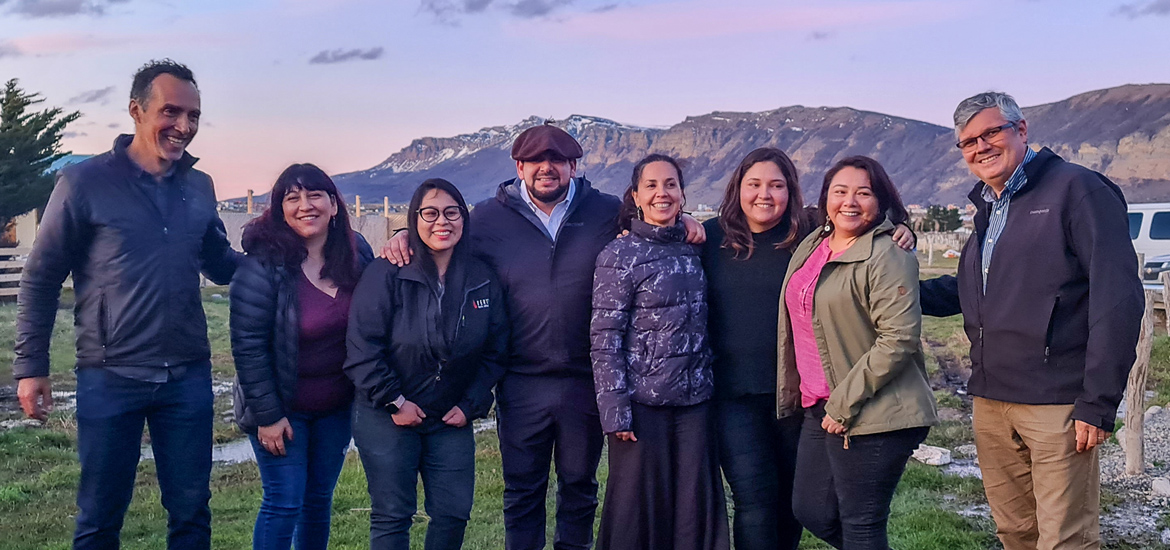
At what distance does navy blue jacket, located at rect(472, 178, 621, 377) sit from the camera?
12.6 feet

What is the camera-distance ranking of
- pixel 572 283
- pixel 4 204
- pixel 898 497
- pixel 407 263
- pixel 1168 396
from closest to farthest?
pixel 407 263 → pixel 572 283 → pixel 898 497 → pixel 1168 396 → pixel 4 204

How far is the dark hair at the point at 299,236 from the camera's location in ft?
11.7

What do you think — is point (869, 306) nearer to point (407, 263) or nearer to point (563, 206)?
point (563, 206)

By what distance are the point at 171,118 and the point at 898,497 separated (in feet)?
16.6

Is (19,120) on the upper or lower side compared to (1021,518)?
upper

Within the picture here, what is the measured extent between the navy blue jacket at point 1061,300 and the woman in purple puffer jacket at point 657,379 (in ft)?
3.67

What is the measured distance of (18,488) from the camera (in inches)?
244

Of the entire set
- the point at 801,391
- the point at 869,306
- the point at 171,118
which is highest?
the point at 171,118

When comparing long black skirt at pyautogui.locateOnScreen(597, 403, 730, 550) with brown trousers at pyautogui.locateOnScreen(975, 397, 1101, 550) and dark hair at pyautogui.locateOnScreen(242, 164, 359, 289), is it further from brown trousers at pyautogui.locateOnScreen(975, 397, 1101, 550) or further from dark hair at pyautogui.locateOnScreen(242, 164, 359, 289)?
dark hair at pyautogui.locateOnScreen(242, 164, 359, 289)

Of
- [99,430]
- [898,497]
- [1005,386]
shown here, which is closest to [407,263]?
[99,430]

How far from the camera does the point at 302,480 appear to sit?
366 centimetres

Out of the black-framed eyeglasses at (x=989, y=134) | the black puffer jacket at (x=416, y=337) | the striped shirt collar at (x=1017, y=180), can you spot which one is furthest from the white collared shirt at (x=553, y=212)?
the striped shirt collar at (x=1017, y=180)

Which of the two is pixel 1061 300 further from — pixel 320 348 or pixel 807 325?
pixel 320 348

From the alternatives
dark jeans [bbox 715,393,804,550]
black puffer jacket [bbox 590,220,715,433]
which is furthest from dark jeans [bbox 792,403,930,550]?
black puffer jacket [bbox 590,220,715,433]
